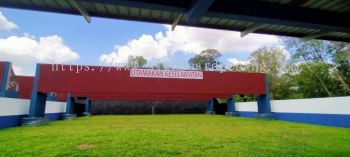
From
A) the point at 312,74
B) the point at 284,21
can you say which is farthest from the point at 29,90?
the point at 312,74

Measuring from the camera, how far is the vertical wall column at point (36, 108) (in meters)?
12.8

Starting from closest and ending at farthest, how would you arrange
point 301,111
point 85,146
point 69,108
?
point 85,146 < point 301,111 < point 69,108

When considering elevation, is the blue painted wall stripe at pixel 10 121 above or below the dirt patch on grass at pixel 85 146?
above

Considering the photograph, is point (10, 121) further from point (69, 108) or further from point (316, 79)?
point (316, 79)

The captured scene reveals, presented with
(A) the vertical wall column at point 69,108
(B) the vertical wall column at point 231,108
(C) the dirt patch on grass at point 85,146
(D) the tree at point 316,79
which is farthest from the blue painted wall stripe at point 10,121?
(D) the tree at point 316,79

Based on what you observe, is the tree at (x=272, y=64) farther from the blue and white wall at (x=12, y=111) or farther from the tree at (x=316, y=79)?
the blue and white wall at (x=12, y=111)

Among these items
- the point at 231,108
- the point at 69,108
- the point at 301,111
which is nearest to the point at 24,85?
the point at 69,108

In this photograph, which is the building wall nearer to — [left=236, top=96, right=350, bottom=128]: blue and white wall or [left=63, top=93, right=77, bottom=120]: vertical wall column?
[left=236, top=96, right=350, bottom=128]: blue and white wall

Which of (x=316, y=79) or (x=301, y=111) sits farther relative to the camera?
(x=316, y=79)

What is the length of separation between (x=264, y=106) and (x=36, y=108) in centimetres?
1396

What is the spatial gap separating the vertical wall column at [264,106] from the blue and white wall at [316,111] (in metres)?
0.50

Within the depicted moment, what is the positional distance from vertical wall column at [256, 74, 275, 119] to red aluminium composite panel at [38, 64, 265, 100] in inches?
30.4

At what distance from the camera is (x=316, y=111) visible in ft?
42.5

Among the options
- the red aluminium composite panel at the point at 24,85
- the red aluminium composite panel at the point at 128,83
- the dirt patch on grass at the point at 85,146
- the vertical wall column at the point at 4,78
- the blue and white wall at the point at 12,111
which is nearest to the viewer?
the dirt patch on grass at the point at 85,146
